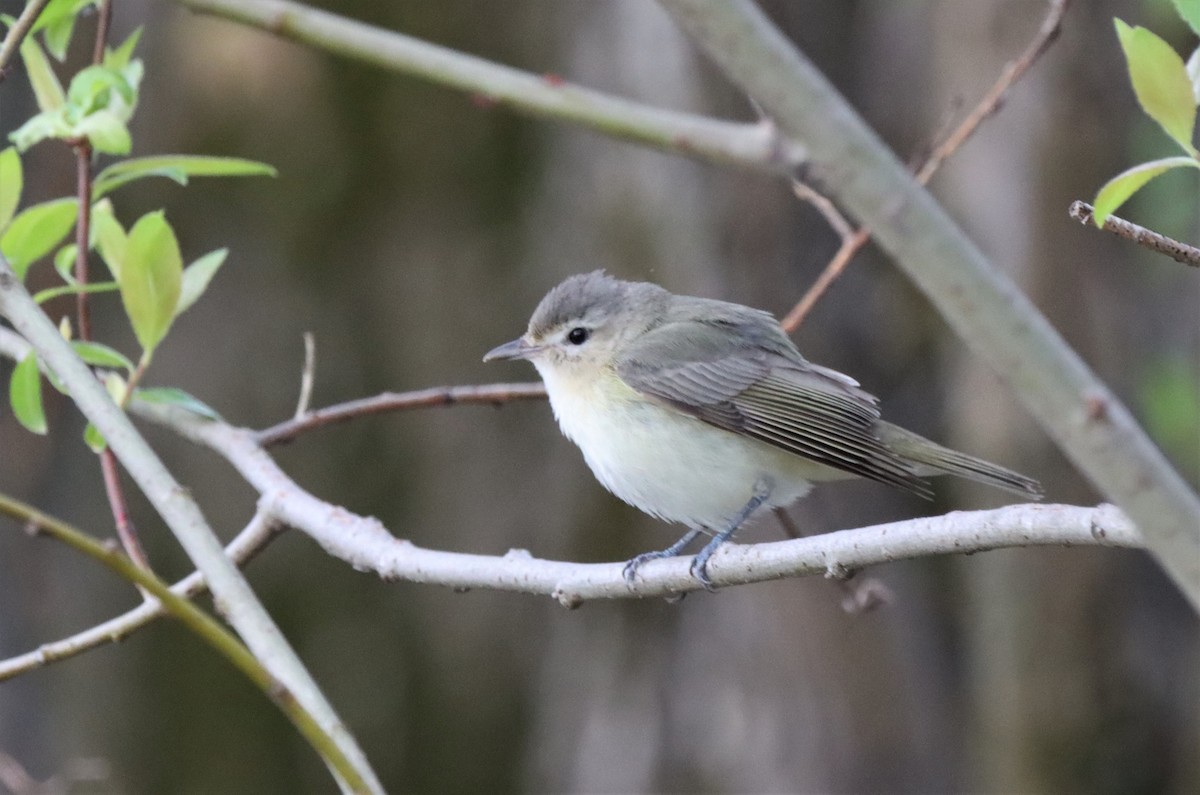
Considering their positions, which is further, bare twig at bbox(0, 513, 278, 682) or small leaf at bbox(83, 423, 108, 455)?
small leaf at bbox(83, 423, 108, 455)

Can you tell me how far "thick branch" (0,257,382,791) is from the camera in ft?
5.89

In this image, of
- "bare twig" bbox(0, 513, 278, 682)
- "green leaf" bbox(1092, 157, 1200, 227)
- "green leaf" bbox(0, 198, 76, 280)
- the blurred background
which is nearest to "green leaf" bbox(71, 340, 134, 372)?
"green leaf" bbox(0, 198, 76, 280)

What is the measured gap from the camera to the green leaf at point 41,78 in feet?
8.30

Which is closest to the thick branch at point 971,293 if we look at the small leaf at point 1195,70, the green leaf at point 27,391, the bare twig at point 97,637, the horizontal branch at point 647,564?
the horizontal branch at point 647,564

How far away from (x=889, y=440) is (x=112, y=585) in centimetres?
464

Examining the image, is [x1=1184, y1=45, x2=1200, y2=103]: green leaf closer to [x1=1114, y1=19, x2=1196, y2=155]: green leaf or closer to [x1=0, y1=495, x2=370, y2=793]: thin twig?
[x1=1114, y1=19, x2=1196, y2=155]: green leaf

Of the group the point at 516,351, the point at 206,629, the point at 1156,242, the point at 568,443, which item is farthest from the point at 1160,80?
the point at 568,443

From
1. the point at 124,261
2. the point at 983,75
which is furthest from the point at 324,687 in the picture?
the point at 124,261

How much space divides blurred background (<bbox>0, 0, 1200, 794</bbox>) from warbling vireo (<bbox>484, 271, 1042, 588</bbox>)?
2049 mm

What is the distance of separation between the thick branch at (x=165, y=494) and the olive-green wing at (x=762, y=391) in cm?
162

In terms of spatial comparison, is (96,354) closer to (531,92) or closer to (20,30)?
(20,30)

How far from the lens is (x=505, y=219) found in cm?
694

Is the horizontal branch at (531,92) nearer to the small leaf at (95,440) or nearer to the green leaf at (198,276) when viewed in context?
the small leaf at (95,440)

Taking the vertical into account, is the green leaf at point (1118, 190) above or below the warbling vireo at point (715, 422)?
below
